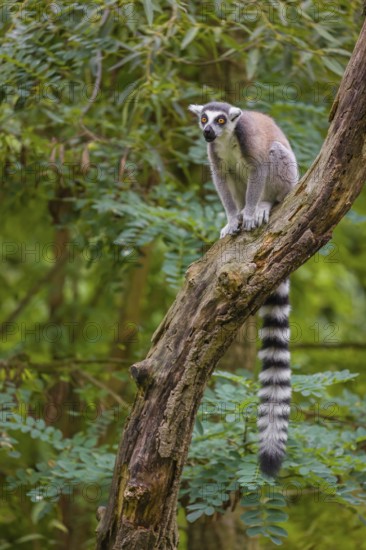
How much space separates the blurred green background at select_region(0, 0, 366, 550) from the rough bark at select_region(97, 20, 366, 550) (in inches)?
14.3

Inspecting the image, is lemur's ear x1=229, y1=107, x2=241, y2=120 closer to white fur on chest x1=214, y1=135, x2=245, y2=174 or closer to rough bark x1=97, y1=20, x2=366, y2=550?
white fur on chest x1=214, y1=135, x2=245, y2=174

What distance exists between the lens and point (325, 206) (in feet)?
12.8

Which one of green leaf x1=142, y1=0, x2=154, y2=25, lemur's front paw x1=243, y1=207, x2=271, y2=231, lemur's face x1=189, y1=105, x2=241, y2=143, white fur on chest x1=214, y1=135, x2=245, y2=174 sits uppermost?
green leaf x1=142, y1=0, x2=154, y2=25

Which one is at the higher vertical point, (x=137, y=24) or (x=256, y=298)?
(x=137, y=24)

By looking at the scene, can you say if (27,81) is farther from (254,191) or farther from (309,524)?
(309,524)

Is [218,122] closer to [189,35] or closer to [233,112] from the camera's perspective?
[233,112]

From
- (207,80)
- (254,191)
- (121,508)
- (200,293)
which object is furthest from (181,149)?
(121,508)

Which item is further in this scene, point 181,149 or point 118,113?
point 181,149

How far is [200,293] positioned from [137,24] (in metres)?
2.72

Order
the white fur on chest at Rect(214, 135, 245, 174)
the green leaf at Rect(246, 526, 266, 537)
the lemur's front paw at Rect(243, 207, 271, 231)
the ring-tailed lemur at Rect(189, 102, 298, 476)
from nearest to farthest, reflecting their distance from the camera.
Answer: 1. the green leaf at Rect(246, 526, 266, 537)
2. the lemur's front paw at Rect(243, 207, 271, 231)
3. the ring-tailed lemur at Rect(189, 102, 298, 476)
4. the white fur on chest at Rect(214, 135, 245, 174)

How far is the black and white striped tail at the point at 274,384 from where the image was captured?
4.28 metres

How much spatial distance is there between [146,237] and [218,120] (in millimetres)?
1023

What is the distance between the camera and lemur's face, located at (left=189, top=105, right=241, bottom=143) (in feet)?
17.8

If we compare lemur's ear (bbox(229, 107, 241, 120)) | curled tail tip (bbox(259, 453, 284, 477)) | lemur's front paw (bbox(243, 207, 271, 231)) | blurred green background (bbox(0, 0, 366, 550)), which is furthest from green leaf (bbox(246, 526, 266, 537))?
→ lemur's ear (bbox(229, 107, 241, 120))
